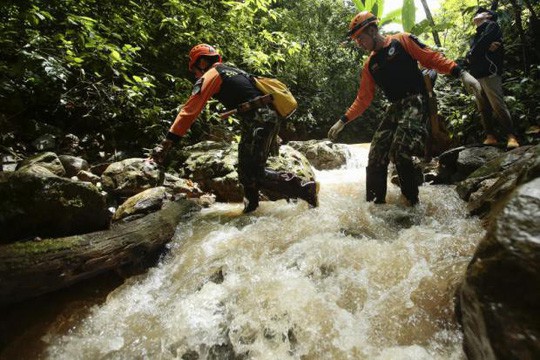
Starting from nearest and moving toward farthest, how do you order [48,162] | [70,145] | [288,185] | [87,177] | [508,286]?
1. [508,286]
2. [288,185]
3. [48,162]
4. [87,177]
5. [70,145]

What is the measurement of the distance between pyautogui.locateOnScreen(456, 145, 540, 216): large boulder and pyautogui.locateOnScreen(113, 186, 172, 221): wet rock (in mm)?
3766

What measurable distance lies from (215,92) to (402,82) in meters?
2.33

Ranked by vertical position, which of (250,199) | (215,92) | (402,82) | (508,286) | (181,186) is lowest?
(181,186)

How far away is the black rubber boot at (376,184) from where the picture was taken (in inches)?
165

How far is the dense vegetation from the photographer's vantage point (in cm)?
405

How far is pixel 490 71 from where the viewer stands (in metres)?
5.11

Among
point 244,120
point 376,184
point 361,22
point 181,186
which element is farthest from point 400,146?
point 181,186

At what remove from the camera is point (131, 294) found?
2748mm

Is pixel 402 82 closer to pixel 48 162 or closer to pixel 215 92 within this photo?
pixel 215 92

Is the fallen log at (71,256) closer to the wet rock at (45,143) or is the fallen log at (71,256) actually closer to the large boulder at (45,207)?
the large boulder at (45,207)

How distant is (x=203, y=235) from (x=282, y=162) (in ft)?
8.21

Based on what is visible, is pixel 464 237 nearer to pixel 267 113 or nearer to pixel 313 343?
→ pixel 313 343

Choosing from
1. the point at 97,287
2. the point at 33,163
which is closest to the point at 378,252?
the point at 97,287

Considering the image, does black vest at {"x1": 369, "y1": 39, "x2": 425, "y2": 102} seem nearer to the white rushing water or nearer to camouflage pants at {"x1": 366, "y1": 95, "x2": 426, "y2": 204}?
camouflage pants at {"x1": 366, "y1": 95, "x2": 426, "y2": 204}
